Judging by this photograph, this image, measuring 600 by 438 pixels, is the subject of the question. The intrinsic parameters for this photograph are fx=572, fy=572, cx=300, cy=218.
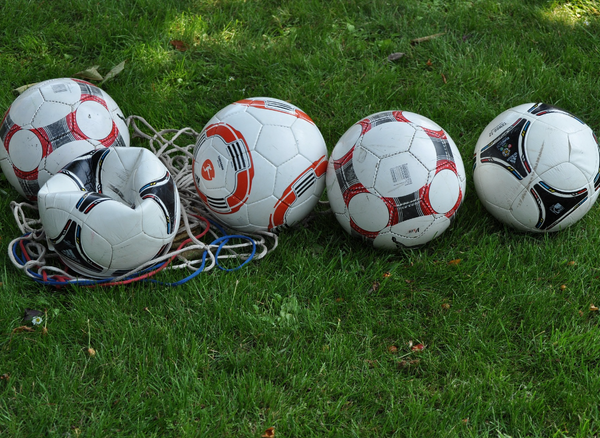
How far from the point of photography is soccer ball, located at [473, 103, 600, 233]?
315cm

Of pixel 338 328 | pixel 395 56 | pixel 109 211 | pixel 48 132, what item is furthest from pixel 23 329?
pixel 395 56

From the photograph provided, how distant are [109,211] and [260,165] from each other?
2.68ft

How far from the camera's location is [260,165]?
3.10 meters

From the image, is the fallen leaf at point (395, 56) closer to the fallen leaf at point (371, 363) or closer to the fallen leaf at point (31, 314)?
the fallen leaf at point (371, 363)

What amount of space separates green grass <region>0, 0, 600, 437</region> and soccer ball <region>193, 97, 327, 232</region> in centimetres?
27

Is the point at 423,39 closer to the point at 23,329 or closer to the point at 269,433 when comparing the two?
the point at 269,433

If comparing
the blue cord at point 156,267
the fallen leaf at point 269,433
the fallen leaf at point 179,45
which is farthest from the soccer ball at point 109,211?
the fallen leaf at point 179,45

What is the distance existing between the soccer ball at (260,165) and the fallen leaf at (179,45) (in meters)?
1.95

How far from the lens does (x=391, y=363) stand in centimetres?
275

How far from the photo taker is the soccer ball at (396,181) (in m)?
3.02

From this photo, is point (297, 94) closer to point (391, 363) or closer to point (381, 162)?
point (381, 162)

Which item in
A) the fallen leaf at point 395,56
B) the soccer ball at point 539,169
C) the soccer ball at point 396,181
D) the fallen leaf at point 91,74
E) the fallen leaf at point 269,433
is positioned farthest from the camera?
the fallen leaf at point 395,56

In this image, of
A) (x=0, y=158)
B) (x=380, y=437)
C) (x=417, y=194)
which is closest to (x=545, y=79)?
(x=417, y=194)

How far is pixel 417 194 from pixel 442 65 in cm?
224
